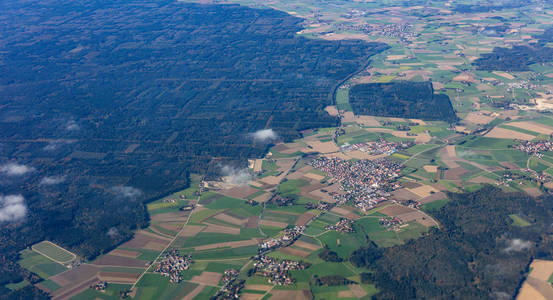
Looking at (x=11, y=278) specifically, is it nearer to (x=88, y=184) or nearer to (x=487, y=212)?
(x=88, y=184)

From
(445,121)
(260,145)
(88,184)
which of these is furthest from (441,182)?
(88,184)

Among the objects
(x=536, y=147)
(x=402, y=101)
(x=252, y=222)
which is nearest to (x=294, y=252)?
(x=252, y=222)

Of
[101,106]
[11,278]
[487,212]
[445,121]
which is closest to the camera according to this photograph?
[11,278]

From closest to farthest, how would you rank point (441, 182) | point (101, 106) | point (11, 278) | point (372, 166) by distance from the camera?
1. point (11, 278)
2. point (441, 182)
3. point (372, 166)
4. point (101, 106)

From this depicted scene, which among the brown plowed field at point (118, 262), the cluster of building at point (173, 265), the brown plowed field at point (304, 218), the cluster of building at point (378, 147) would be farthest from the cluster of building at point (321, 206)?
the brown plowed field at point (118, 262)

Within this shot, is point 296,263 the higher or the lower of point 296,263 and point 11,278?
the higher

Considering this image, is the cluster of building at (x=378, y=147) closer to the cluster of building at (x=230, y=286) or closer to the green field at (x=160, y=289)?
the cluster of building at (x=230, y=286)

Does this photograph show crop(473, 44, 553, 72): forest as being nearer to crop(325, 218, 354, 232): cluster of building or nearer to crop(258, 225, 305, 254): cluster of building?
crop(325, 218, 354, 232): cluster of building
